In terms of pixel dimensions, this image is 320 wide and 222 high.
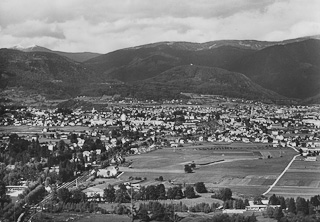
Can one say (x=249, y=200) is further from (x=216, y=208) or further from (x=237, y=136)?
Answer: (x=237, y=136)

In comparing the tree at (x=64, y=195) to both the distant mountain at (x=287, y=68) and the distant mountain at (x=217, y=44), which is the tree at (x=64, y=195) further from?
the distant mountain at (x=217, y=44)

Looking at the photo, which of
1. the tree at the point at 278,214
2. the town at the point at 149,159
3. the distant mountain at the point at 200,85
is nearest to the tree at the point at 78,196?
the town at the point at 149,159

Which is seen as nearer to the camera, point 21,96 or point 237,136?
point 237,136

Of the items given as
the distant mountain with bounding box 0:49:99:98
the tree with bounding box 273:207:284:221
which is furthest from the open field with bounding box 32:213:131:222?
the distant mountain with bounding box 0:49:99:98

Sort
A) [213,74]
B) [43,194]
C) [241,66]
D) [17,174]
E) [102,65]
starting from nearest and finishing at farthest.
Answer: [43,194] < [17,174] < [213,74] < [241,66] < [102,65]

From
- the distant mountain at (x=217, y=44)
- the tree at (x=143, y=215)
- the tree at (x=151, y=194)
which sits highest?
the distant mountain at (x=217, y=44)

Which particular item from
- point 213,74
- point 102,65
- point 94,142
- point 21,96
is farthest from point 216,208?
point 102,65

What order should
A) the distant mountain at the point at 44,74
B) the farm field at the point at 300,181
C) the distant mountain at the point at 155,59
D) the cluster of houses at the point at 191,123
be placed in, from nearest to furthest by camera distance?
the farm field at the point at 300,181
the cluster of houses at the point at 191,123
the distant mountain at the point at 44,74
the distant mountain at the point at 155,59
